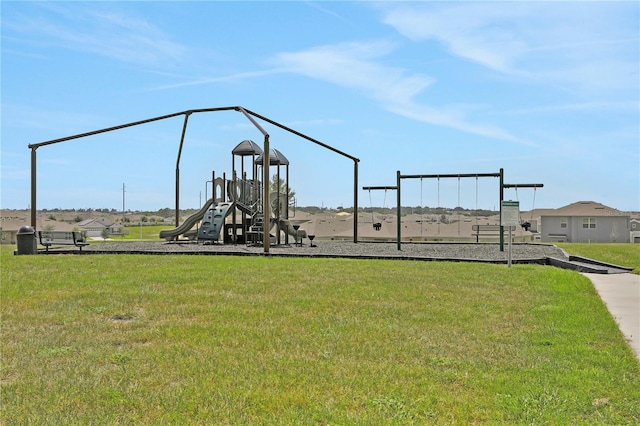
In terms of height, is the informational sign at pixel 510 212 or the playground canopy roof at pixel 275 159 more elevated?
the playground canopy roof at pixel 275 159

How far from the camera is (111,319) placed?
Answer: 24.0 ft

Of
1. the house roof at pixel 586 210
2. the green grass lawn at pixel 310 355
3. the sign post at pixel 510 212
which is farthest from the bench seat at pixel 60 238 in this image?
the house roof at pixel 586 210

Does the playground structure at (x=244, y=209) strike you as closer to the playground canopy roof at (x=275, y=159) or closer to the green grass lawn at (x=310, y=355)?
the playground canopy roof at (x=275, y=159)

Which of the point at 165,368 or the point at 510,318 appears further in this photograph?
the point at 510,318

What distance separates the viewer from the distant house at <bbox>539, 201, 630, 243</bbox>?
48.2 meters

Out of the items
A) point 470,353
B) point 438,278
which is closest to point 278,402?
point 470,353

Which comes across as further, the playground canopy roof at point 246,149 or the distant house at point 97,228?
the distant house at point 97,228

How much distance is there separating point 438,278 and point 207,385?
24.4ft

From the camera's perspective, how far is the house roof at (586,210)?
48906 mm

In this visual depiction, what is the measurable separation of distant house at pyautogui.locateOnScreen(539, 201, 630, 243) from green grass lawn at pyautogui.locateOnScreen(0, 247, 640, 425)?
1619 inches

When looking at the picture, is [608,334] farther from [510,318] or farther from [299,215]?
[299,215]

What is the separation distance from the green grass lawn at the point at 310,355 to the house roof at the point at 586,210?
4189 cm

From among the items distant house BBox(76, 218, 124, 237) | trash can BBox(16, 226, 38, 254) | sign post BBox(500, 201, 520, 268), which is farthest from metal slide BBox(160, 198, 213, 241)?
distant house BBox(76, 218, 124, 237)

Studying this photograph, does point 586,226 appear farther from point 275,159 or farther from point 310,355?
point 310,355
